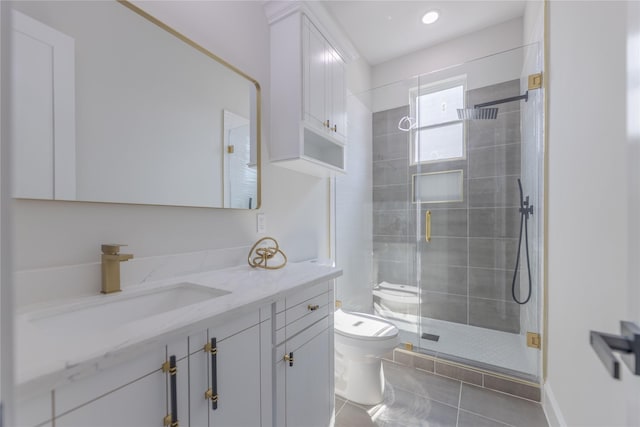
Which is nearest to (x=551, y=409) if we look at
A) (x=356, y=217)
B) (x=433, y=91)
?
(x=356, y=217)

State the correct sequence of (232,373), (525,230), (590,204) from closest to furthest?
(232,373) → (590,204) → (525,230)

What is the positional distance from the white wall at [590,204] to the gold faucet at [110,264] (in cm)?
133

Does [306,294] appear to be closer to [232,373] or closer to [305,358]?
[305,358]

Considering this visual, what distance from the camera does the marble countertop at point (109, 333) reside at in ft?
1.56

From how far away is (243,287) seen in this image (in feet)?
3.45

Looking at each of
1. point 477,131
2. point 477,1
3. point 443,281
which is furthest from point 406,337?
point 477,1

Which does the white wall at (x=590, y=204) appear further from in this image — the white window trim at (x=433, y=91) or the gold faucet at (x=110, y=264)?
the gold faucet at (x=110, y=264)

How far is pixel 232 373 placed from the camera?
850mm

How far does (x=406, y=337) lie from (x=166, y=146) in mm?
2292

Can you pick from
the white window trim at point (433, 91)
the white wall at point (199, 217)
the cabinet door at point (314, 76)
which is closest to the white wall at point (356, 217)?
the white wall at point (199, 217)

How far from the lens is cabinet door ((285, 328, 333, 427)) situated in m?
1.12

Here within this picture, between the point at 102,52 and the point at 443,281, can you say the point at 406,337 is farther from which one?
the point at 102,52

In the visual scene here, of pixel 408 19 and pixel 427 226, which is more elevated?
pixel 408 19

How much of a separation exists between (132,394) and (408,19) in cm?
295
